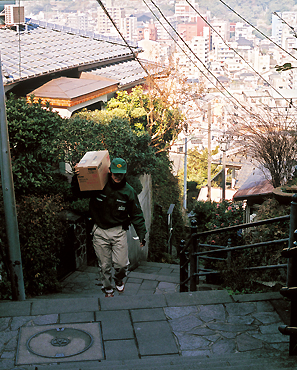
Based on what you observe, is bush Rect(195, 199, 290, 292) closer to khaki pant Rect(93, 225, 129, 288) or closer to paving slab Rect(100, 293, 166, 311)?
paving slab Rect(100, 293, 166, 311)

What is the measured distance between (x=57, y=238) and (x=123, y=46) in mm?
A: 15010

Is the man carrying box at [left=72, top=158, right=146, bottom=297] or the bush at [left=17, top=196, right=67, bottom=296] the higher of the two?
the man carrying box at [left=72, top=158, right=146, bottom=297]

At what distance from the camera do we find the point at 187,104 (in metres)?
18.3

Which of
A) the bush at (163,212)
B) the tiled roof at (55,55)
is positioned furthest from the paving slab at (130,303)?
the bush at (163,212)

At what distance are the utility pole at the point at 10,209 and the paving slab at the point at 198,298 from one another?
1984 mm

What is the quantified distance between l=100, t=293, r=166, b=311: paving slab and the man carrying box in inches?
31.4

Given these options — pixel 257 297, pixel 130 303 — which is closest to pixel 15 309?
pixel 130 303

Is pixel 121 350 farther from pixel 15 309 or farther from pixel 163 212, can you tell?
pixel 163 212

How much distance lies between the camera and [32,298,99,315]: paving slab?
433 centimetres

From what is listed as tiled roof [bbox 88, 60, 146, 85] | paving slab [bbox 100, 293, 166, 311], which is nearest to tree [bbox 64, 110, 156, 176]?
tiled roof [bbox 88, 60, 146, 85]

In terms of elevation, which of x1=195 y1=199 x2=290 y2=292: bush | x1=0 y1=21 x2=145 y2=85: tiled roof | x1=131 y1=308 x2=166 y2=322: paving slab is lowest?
x1=195 y1=199 x2=290 y2=292: bush

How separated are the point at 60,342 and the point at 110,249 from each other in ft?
6.01

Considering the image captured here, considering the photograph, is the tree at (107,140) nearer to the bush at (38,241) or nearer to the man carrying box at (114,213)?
the bush at (38,241)

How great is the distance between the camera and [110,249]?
215 inches
